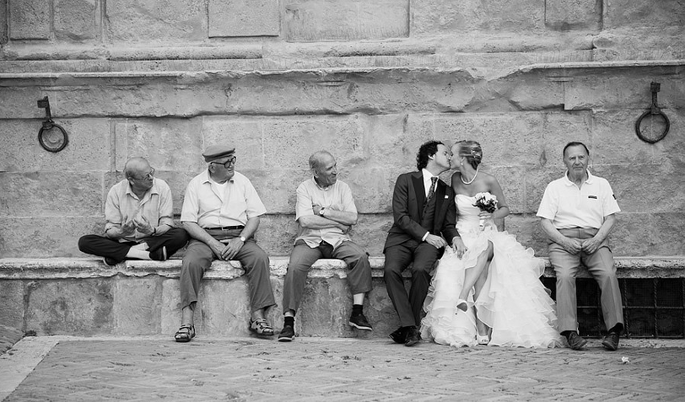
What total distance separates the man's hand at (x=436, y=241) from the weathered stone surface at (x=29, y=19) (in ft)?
13.7

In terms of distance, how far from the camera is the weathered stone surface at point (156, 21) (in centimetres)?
904

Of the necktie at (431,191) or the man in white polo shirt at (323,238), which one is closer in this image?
the man in white polo shirt at (323,238)

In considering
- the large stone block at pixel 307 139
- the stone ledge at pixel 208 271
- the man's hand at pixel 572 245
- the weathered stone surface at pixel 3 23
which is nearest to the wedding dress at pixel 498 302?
the man's hand at pixel 572 245

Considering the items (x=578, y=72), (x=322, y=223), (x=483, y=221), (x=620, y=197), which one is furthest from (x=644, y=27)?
(x=322, y=223)

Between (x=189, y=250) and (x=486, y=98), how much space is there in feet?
10.1

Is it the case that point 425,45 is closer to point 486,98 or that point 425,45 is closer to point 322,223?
point 486,98

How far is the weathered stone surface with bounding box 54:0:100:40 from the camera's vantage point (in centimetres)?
903

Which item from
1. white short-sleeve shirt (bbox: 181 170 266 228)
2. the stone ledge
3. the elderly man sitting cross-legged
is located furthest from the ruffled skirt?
the elderly man sitting cross-legged

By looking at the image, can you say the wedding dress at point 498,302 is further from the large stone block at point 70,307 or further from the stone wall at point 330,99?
the large stone block at point 70,307

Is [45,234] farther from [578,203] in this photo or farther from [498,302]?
[578,203]

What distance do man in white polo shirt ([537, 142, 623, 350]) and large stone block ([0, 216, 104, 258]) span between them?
13.7 ft

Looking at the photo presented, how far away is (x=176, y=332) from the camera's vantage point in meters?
7.62

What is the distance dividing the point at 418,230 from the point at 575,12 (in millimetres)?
2642

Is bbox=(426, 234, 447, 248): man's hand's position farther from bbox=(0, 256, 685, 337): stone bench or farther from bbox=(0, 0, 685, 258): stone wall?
bbox=(0, 0, 685, 258): stone wall
